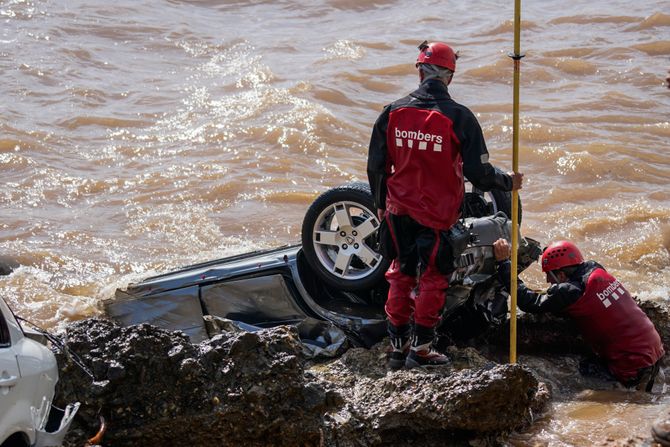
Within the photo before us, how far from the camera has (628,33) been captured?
71.5 ft

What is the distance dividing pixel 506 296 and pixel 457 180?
42.0 inches

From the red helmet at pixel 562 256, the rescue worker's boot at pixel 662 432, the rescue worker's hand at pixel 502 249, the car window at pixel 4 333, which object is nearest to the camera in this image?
the car window at pixel 4 333

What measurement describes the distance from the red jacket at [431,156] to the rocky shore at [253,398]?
1.09 m

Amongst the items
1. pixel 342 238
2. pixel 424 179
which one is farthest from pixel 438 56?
pixel 342 238

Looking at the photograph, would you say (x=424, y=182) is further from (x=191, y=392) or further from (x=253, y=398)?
(x=191, y=392)

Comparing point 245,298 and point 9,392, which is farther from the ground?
point 9,392

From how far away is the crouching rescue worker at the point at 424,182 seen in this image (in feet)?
19.2

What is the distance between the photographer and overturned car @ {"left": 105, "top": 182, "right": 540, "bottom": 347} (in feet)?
21.6

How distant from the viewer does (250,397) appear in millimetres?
5090

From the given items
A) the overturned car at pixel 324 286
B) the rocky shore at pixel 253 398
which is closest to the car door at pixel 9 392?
the rocky shore at pixel 253 398

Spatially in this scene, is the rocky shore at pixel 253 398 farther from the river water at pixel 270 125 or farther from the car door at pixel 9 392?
the car door at pixel 9 392

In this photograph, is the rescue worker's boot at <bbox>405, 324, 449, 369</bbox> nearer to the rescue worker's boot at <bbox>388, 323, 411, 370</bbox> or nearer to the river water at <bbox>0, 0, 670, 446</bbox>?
the rescue worker's boot at <bbox>388, 323, 411, 370</bbox>

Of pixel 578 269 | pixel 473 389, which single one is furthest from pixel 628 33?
pixel 473 389

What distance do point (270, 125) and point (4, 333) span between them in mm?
11789
